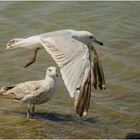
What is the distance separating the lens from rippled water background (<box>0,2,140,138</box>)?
8.04 metres

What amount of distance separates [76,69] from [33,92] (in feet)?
5.15

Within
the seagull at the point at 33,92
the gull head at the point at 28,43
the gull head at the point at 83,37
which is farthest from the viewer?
the gull head at the point at 83,37

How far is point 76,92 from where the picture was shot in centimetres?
705

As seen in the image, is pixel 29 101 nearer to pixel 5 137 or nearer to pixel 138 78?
pixel 5 137

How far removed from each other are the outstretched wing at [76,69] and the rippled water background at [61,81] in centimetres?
74

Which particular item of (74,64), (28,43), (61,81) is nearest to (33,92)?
(28,43)

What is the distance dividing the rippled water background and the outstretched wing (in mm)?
737

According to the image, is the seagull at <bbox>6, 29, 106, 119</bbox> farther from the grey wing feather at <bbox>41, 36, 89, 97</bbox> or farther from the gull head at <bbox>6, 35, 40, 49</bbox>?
the gull head at <bbox>6, 35, 40, 49</bbox>

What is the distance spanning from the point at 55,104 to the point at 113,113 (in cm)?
98

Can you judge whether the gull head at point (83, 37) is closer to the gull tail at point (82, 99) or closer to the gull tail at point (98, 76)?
the gull tail at point (98, 76)

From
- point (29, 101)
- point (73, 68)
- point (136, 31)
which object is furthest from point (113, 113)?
point (136, 31)


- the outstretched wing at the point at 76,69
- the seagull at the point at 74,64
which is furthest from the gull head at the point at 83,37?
the outstretched wing at the point at 76,69

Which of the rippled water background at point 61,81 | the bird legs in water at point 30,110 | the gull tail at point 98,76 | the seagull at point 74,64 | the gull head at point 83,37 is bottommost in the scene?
the rippled water background at point 61,81

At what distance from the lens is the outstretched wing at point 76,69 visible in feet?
22.4
